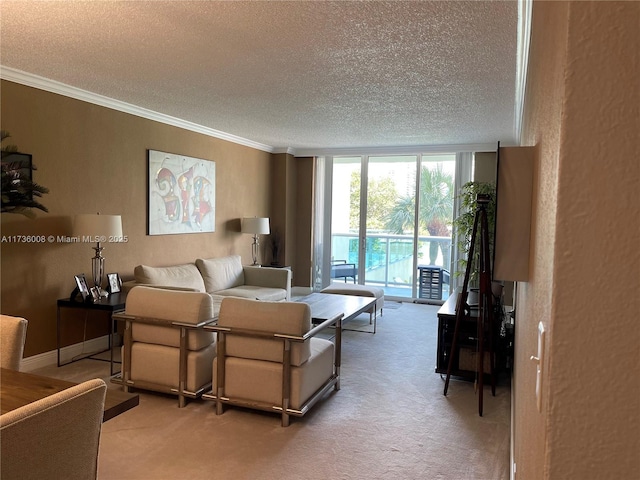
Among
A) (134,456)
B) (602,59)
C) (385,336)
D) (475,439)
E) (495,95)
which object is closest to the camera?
(602,59)

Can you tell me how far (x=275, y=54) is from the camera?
3184 millimetres

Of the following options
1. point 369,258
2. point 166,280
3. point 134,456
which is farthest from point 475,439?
point 369,258

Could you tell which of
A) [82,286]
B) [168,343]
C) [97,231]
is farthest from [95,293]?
[168,343]

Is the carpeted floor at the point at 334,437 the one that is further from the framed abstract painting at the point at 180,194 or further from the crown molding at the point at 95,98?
the crown molding at the point at 95,98

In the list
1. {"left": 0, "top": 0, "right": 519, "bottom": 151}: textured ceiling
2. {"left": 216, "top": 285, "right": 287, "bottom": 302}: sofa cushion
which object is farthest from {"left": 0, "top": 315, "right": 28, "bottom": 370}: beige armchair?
{"left": 216, "top": 285, "right": 287, "bottom": 302}: sofa cushion

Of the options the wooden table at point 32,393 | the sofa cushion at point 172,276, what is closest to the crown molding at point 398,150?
the sofa cushion at point 172,276

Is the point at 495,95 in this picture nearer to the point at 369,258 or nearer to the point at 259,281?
the point at 259,281

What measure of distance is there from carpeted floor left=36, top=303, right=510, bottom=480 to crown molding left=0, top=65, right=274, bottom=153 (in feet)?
8.07

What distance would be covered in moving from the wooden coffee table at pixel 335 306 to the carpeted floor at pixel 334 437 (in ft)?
2.13

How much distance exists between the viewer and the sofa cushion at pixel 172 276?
15.5 ft

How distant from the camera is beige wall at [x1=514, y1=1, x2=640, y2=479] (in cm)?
65

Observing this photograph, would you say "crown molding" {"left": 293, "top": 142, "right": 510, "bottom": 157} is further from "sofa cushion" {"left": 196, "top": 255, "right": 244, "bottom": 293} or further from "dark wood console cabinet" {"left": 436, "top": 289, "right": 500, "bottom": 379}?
"dark wood console cabinet" {"left": 436, "top": 289, "right": 500, "bottom": 379}

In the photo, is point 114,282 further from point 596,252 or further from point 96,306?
point 596,252

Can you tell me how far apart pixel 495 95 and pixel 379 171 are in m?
3.83
